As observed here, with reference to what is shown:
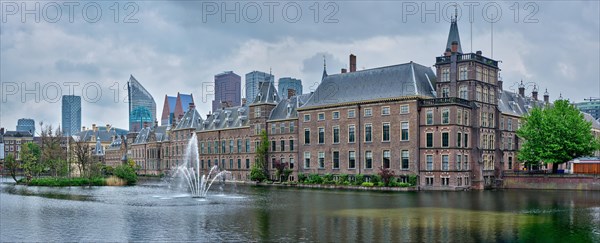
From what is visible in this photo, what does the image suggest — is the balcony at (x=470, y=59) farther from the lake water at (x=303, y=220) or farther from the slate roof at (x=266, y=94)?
the slate roof at (x=266, y=94)

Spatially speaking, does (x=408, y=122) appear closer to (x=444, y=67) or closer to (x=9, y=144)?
(x=444, y=67)

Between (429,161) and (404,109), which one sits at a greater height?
(404,109)

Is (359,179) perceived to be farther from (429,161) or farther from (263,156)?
(263,156)

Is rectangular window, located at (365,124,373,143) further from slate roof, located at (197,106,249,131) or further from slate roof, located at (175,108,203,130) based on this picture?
slate roof, located at (175,108,203,130)

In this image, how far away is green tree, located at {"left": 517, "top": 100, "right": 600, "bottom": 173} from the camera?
6209 cm

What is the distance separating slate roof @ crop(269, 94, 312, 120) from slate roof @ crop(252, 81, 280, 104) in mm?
1946

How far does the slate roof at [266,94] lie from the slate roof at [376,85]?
10.1 meters

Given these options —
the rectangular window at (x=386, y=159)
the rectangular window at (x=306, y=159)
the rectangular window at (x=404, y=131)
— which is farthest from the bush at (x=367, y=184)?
the rectangular window at (x=306, y=159)

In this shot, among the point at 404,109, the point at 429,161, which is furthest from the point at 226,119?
the point at 429,161

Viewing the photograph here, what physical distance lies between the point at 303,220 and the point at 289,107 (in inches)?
2025

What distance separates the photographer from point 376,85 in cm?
6975

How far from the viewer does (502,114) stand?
74.6m

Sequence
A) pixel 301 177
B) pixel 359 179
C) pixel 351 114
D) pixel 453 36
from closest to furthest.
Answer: pixel 453 36
pixel 359 179
pixel 351 114
pixel 301 177

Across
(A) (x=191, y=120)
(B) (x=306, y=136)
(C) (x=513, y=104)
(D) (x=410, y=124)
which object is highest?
(C) (x=513, y=104)
